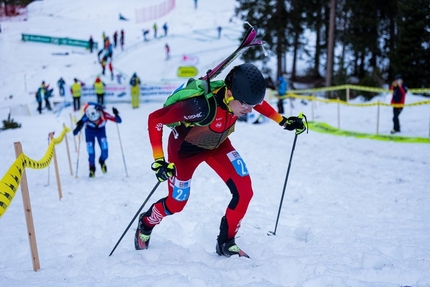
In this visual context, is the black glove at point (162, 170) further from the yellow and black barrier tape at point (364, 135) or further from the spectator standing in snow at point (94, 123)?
the yellow and black barrier tape at point (364, 135)

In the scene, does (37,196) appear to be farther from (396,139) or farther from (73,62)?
(73,62)

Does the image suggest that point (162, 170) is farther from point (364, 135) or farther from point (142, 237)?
point (364, 135)

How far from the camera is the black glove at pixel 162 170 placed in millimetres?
3312

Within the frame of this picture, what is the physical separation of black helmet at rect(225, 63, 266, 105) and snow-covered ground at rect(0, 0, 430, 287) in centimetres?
158

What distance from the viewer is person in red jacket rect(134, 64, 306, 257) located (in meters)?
3.35

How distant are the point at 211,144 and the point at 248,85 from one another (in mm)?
838

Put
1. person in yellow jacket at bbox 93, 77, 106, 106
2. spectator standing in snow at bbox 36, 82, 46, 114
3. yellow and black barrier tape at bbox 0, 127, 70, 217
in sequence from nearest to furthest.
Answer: yellow and black barrier tape at bbox 0, 127, 70, 217 → spectator standing in snow at bbox 36, 82, 46, 114 → person in yellow jacket at bbox 93, 77, 106, 106

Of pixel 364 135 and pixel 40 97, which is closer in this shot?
pixel 364 135

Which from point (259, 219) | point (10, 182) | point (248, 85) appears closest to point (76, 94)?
point (259, 219)

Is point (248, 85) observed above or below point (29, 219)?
A: above

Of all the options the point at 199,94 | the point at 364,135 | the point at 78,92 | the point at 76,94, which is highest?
the point at 199,94

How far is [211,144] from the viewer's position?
3811 mm

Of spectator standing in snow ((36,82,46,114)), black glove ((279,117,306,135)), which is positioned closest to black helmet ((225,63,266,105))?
black glove ((279,117,306,135))

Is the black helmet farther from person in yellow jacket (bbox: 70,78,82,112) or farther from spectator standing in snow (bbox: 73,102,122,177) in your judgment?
person in yellow jacket (bbox: 70,78,82,112)
